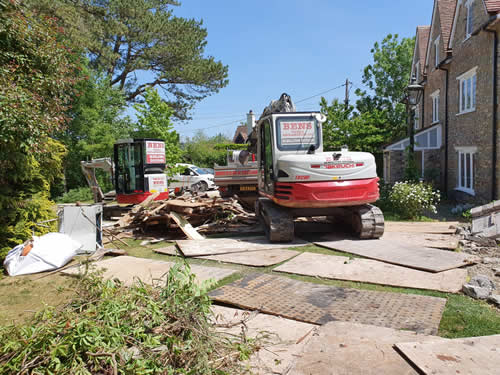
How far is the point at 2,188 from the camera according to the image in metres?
6.75

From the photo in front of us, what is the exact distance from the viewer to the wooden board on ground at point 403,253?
617 centimetres

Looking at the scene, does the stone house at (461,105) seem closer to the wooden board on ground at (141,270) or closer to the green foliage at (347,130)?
the green foliage at (347,130)

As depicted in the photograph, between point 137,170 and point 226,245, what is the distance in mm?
6895

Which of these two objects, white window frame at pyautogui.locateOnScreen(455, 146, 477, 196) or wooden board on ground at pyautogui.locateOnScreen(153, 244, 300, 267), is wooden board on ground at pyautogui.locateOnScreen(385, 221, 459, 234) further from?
white window frame at pyautogui.locateOnScreen(455, 146, 477, 196)

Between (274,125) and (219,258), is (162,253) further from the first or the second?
(274,125)

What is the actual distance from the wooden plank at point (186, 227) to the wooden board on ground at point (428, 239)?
175 inches

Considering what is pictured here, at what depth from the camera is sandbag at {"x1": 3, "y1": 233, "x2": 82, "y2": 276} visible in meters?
6.57

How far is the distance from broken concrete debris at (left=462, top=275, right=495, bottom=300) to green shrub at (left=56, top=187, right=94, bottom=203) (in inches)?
982

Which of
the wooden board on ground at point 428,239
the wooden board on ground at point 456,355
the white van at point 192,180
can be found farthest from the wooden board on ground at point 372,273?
the white van at point 192,180

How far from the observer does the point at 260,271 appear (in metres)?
6.27

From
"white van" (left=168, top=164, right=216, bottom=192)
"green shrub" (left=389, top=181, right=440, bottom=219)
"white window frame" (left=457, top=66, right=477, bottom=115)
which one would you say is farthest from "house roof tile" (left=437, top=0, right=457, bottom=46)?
"white van" (left=168, top=164, right=216, bottom=192)

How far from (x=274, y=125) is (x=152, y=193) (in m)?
6.67

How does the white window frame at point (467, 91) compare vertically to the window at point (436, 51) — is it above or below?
below

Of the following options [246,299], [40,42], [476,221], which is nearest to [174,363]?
[246,299]
